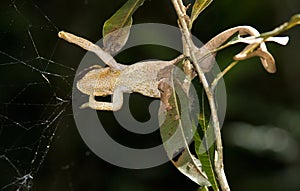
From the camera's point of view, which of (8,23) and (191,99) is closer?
(191,99)

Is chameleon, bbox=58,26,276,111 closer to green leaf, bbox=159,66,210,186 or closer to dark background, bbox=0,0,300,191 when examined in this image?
green leaf, bbox=159,66,210,186

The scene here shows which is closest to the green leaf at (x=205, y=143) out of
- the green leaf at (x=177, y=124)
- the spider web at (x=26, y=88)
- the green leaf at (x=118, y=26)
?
the green leaf at (x=177, y=124)

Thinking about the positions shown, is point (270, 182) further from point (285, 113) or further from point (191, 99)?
point (191, 99)

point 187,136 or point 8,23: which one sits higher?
point 187,136

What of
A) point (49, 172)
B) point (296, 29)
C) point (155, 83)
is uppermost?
point (155, 83)

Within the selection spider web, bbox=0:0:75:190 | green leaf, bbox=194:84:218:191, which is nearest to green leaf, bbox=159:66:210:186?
green leaf, bbox=194:84:218:191

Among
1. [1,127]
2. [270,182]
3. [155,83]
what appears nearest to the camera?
[155,83]

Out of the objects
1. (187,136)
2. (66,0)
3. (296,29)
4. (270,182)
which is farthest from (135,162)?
(187,136)
